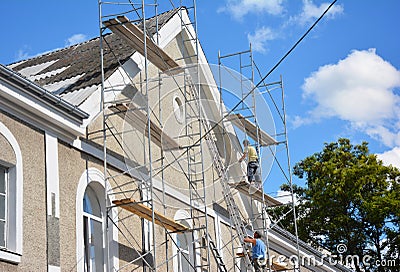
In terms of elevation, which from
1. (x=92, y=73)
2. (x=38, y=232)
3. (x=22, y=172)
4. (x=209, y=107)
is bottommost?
(x=38, y=232)

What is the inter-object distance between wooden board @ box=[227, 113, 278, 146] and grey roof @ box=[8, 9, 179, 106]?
10.3ft

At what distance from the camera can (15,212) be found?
11.6 meters

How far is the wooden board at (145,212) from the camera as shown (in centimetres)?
1357

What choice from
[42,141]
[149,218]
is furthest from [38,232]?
[149,218]

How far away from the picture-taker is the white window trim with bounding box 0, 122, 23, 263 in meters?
11.2

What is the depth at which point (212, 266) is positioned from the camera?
58.9 ft

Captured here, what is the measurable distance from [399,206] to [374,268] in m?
3.57

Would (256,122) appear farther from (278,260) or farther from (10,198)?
(10,198)

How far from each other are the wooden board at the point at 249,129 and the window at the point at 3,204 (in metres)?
8.70

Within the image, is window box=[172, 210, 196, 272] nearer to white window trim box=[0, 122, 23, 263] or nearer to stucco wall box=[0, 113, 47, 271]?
stucco wall box=[0, 113, 47, 271]

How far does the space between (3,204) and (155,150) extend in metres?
5.13

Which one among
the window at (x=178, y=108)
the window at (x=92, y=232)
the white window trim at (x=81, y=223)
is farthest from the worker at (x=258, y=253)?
the window at (x=92, y=232)

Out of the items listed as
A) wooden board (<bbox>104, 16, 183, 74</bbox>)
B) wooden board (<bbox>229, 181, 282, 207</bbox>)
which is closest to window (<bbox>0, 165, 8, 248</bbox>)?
wooden board (<bbox>104, 16, 183, 74</bbox>)

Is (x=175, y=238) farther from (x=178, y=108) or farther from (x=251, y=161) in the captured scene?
(x=251, y=161)
